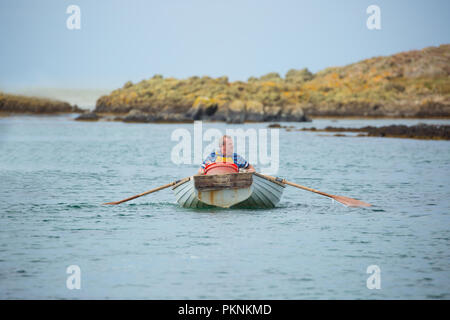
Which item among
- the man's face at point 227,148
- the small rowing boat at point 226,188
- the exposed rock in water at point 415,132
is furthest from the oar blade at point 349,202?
the exposed rock in water at point 415,132

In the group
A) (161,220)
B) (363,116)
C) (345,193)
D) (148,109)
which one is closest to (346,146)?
(345,193)

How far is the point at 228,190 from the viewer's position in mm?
16672

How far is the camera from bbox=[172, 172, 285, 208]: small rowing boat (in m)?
16.4

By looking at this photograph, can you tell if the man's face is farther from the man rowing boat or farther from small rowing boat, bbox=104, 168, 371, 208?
small rowing boat, bbox=104, 168, 371, 208

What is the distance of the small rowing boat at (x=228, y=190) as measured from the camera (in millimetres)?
16391

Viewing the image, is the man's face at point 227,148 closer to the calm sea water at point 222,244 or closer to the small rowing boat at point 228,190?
the small rowing boat at point 228,190

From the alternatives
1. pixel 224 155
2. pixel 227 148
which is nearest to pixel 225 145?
pixel 227 148

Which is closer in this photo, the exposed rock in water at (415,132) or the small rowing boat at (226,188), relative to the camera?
the small rowing boat at (226,188)

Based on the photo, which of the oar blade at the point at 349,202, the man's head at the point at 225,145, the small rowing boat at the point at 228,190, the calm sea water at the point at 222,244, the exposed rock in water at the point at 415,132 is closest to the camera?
the calm sea water at the point at 222,244

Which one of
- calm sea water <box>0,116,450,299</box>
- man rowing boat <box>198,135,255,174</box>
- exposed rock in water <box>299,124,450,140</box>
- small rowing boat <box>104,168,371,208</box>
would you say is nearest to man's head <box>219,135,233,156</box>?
man rowing boat <box>198,135,255,174</box>

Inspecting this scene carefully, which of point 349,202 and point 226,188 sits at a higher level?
point 226,188

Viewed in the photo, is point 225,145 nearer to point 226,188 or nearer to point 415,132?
point 226,188
